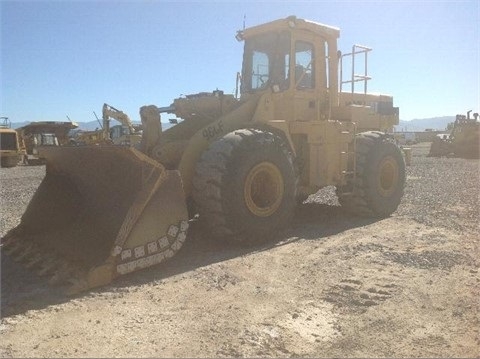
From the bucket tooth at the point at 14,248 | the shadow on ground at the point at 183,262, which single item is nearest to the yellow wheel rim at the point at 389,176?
the shadow on ground at the point at 183,262

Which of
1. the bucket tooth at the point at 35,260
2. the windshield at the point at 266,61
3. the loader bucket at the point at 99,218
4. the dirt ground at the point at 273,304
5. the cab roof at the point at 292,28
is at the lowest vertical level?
the dirt ground at the point at 273,304

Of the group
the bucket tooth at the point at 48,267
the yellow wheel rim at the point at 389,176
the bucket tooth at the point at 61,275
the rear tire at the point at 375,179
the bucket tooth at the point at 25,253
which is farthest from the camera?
the yellow wheel rim at the point at 389,176

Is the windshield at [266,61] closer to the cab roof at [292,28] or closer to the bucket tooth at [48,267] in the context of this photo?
the cab roof at [292,28]

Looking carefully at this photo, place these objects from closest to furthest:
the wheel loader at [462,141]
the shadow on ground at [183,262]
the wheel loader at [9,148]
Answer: the shadow on ground at [183,262] → the wheel loader at [9,148] → the wheel loader at [462,141]

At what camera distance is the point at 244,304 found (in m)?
3.86

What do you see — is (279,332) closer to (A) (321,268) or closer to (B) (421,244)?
(A) (321,268)

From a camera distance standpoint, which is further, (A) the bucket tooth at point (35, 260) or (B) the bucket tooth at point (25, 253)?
(B) the bucket tooth at point (25, 253)

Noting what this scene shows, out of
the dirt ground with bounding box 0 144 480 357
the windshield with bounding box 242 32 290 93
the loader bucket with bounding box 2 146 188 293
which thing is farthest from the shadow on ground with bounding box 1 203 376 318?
the windshield with bounding box 242 32 290 93

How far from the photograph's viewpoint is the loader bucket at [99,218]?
14.1 feet

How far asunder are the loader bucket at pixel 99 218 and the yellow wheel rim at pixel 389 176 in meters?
4.39

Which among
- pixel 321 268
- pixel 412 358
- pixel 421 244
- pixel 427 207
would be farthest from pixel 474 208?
pixel 412 358

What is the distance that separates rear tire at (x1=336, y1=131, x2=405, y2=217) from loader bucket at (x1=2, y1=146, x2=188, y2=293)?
374cm

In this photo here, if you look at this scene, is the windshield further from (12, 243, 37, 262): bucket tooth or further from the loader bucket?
(12, 243, 37, 262): bucket tooth

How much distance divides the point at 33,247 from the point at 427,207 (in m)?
6.82
